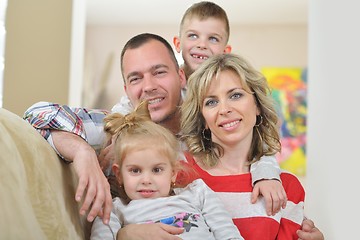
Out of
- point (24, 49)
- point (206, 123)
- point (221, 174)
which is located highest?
point (24, 49)

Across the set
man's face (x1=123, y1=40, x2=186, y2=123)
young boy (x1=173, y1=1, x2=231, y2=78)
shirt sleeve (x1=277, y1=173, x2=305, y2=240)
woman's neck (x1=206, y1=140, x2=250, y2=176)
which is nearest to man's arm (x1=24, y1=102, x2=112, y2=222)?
man's face (x1=123, y1=40, x2=186, y2=123)

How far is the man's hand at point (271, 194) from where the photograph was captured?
152cm

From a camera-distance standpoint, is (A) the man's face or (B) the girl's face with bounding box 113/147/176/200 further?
(A) the man's face

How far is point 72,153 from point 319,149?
1.01 metres

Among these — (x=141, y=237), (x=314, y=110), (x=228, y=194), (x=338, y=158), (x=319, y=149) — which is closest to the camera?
(x=141, y=237)

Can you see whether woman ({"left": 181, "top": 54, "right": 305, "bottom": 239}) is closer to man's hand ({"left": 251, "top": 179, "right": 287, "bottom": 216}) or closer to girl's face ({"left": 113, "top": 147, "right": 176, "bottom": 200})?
man's hand ({"left": 251, "top": 179, "right": 287, "bottom": 216})

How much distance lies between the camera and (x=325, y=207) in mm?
1909

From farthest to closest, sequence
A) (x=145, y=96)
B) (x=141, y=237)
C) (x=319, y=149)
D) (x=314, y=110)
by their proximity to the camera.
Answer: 1. (x=314, y=110)
2. (x=319, y=149)
3. (x=145, y=96)
4. (x=141, y=237)

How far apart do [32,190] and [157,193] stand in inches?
16.9

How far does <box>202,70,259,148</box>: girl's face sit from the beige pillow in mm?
477

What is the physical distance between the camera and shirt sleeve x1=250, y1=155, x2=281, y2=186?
5.17 feet

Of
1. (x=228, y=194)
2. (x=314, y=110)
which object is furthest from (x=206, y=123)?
(x=314, y=110)

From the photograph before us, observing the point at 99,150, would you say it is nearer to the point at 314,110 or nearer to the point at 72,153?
the point at 72,153

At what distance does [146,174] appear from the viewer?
1435 millimetres
